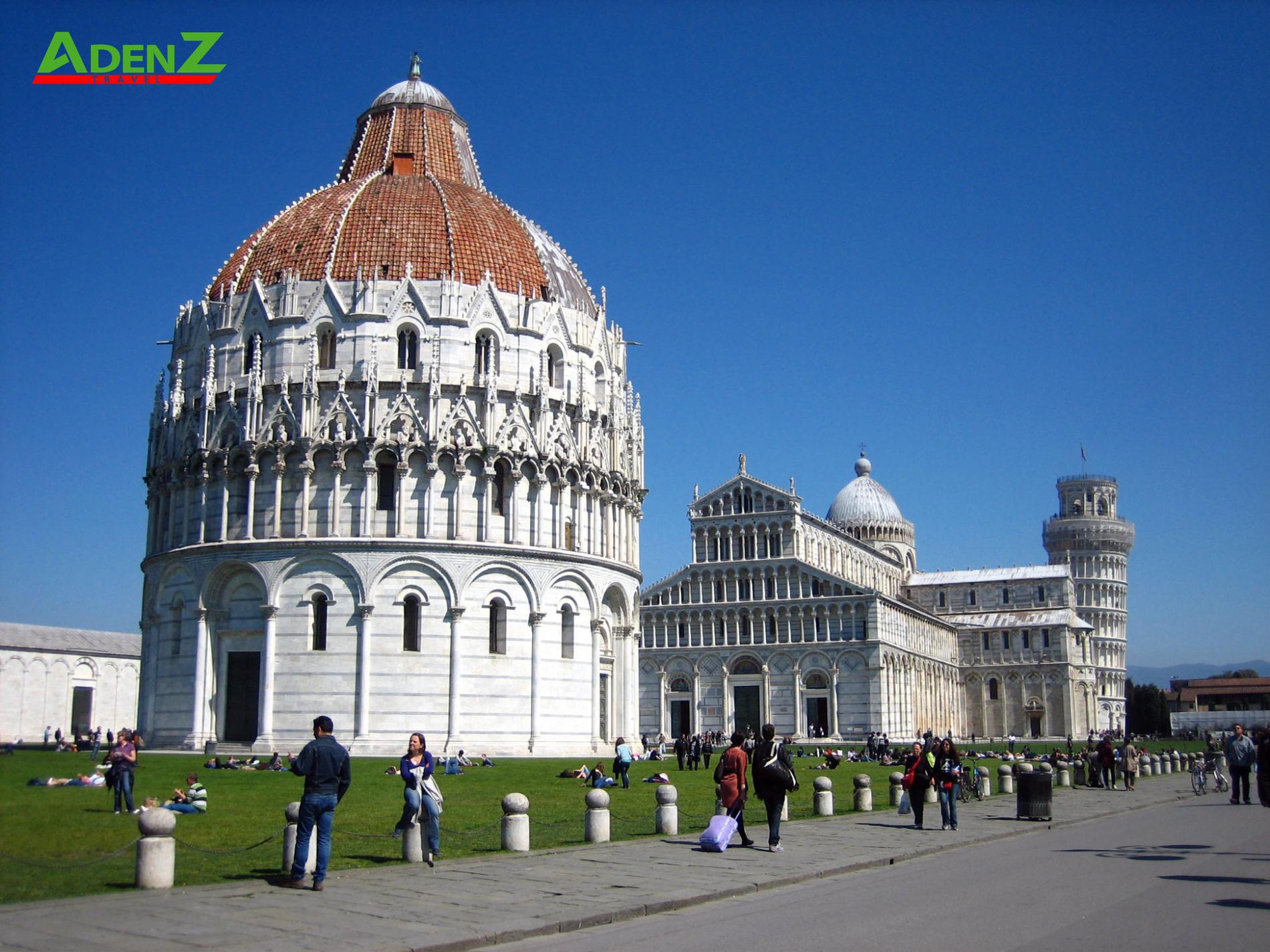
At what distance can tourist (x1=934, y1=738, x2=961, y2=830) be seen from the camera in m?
23.2

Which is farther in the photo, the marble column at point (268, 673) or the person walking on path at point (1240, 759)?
the marble column at point (268, 673)

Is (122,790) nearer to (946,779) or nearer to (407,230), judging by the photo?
(946,779)

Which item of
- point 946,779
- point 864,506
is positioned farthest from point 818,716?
point 946,779

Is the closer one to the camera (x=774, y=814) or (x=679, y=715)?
(x=774, y=814)

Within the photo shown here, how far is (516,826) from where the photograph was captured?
18.7 metres

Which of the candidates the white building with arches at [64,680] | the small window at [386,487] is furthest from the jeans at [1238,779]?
the white building with arches at [64,680]

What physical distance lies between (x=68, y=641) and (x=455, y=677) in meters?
50.6

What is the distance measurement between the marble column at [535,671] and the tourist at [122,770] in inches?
1087

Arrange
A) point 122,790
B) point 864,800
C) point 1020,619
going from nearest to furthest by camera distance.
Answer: point 122,790 < point 864,800 < point 1020,619

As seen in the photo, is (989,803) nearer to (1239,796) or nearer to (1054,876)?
(1239,796)

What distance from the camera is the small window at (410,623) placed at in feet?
156

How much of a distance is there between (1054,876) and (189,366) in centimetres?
4464

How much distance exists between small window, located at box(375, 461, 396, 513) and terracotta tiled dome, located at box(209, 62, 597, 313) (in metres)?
7.86

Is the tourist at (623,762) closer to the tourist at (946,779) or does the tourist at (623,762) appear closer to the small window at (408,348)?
the tourist at (946,779)
